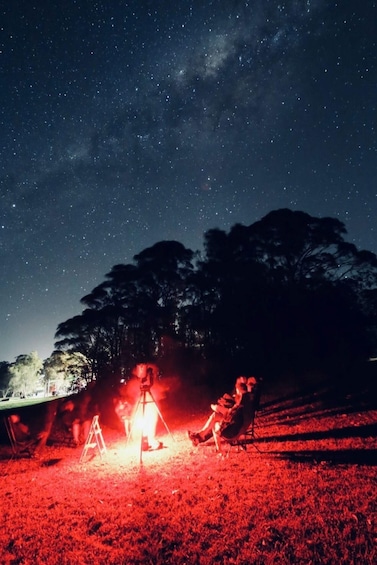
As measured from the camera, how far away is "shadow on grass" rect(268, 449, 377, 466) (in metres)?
5.66

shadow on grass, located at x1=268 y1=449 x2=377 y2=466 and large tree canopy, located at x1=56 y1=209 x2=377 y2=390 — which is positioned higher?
large tree canopy, located at x1=56 y1=209 x2=377 y2=390

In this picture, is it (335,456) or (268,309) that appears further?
(268,309)

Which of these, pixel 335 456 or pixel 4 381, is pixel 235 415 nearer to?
pixel 335 456

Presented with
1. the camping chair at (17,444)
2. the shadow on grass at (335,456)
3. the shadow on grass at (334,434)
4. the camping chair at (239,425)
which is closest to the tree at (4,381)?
the camping chair at (17,444)

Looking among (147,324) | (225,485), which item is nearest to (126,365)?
(147,324)

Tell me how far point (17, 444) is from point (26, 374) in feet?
314

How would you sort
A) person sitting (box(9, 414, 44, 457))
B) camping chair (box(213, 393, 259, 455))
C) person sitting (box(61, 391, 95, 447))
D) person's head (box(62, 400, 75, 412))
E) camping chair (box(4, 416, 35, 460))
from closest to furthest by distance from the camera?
camping chair (box(213, 393, 259, 455)) → camping chair (box(4, 416, 35, 460)) → person sitting (box(9, 414, 44, 457)) → person sitting (box(61, 391, 95, 447)) → person's head (box(62, 400, 75, 412))

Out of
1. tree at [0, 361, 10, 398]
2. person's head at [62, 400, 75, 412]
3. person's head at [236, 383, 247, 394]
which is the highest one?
tree at [0, 361, 10, 398]

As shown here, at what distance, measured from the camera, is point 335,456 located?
6.01 m

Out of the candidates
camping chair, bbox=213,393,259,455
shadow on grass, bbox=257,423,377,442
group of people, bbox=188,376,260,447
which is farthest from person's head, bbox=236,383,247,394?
shadow on grass, bbox=257,423,377,442

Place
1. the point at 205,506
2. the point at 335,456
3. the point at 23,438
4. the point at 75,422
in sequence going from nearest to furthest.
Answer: the point at 205,506
the point at 335,456
the point at 23,438
the point at 75,422

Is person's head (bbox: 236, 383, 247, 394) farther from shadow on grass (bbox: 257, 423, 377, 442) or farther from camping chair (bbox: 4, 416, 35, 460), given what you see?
camping chair (bbox: 4, 416, 35, 460)

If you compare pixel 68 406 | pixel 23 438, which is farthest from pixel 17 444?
pixel 68 406

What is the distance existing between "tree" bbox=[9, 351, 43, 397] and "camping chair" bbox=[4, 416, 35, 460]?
9291 cm
